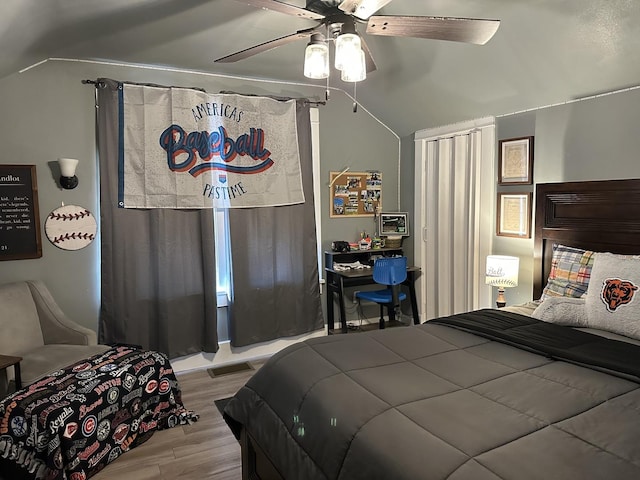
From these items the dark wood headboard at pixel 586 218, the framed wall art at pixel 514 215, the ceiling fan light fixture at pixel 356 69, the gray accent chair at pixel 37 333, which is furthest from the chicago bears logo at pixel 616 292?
the gray accent chair at pixel 37 333

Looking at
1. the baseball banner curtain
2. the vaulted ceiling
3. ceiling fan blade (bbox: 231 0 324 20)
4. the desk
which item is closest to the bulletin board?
the baseball banner curtain

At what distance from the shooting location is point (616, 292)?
2.32 metres

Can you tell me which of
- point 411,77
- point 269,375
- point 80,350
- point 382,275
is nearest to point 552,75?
point 411,77

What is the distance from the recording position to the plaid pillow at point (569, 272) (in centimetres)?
273

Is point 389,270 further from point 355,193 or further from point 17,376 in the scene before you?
point 17,376

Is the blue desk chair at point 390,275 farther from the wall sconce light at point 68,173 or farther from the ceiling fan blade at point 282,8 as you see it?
the wall sconce light at point 68,173

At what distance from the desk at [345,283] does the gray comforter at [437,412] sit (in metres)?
1.89

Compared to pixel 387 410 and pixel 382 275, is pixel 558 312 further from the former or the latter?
pixel 382 275

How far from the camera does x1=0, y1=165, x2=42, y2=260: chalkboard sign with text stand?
10.3 ft

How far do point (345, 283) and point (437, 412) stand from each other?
9.44 ft

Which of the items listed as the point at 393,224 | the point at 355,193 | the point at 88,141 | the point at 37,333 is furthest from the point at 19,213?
the point at 393,224

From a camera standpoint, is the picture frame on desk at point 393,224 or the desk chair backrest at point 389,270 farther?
the picture frame on desk at point 393,224

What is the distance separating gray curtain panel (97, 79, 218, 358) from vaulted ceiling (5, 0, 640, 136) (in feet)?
2.01

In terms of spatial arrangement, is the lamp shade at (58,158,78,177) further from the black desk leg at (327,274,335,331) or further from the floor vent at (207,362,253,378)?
the black desk leg at (327,274,335,331)
